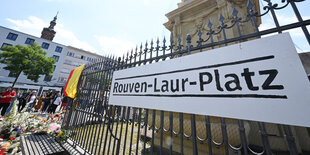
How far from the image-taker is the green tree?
2089cm

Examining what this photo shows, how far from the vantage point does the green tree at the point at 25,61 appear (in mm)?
20891

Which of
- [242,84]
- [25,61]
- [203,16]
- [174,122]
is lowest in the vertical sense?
[174,122]

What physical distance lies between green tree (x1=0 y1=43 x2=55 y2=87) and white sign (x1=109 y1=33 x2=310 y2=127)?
104 ft

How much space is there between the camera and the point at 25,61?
70.1 ft

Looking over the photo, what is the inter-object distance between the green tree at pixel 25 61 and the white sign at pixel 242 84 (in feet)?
104

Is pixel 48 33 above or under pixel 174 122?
above

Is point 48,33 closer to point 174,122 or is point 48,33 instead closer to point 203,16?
point 203,16

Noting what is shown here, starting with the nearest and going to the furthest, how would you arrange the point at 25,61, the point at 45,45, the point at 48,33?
the point at 25,61, the point at 45,45, the point at 48,33

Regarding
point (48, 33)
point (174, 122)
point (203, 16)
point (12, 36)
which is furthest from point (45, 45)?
point (174, 122)

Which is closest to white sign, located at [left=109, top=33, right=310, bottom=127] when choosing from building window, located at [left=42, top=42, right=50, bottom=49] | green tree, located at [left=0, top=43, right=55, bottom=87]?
green tree, located at [left=0, top=43, right=55, bottom=87]

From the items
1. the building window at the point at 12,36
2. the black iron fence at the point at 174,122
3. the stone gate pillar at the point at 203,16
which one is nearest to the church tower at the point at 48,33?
the building window at the point at 12,36

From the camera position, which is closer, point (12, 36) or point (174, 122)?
point (174, 122)

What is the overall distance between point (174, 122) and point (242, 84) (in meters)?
2.03

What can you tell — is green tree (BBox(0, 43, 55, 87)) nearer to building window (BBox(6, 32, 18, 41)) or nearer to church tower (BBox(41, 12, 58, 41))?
building window (BBox(6, 32, 18, 41))
